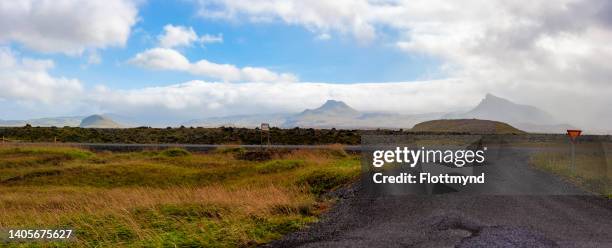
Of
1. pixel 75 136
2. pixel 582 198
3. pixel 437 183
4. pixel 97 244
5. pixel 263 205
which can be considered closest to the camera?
pixel 97 244

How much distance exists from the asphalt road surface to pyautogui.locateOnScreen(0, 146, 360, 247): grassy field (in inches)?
45.0

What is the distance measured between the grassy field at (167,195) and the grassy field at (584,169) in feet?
29.2

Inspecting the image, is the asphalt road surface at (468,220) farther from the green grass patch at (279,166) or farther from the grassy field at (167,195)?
the green grass patch at (279,166)

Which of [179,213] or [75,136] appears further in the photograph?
[75,136]

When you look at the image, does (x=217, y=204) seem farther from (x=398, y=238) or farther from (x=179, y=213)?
(x=398, y=238)

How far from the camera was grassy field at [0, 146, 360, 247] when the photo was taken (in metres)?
13.1

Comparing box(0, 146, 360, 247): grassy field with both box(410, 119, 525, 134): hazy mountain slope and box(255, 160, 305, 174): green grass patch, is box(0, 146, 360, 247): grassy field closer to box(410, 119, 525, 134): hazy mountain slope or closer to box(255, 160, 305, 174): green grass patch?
box(255, 160, 305, 174): green grass patch

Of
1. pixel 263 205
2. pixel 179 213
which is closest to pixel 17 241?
pixel 179 213

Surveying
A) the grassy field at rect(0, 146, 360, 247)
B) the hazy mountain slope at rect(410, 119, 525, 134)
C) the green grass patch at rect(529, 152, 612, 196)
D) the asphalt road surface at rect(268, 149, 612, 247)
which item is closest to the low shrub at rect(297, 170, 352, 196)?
the grassy field at rect(0, 146, 360, 247)

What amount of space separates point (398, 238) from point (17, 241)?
9230 millimetres

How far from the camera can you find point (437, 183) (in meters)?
18.4

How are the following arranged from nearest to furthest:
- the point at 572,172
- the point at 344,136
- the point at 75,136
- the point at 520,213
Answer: the point at 520,213
the point at 572,172
the point at 344,136
the point at 75,136

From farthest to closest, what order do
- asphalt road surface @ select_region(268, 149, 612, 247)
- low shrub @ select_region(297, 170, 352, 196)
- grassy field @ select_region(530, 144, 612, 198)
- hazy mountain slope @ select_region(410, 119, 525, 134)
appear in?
hazy mountain slope @ select_region(410, 119, 525, 134) < low shrub @ select_region(297, 170, 352, 196) < grassy field @ select_region(530, 144, 612, 198) < asphalt road surface @ select_region(268, 149, 612, 247)

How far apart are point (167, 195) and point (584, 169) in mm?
18871
